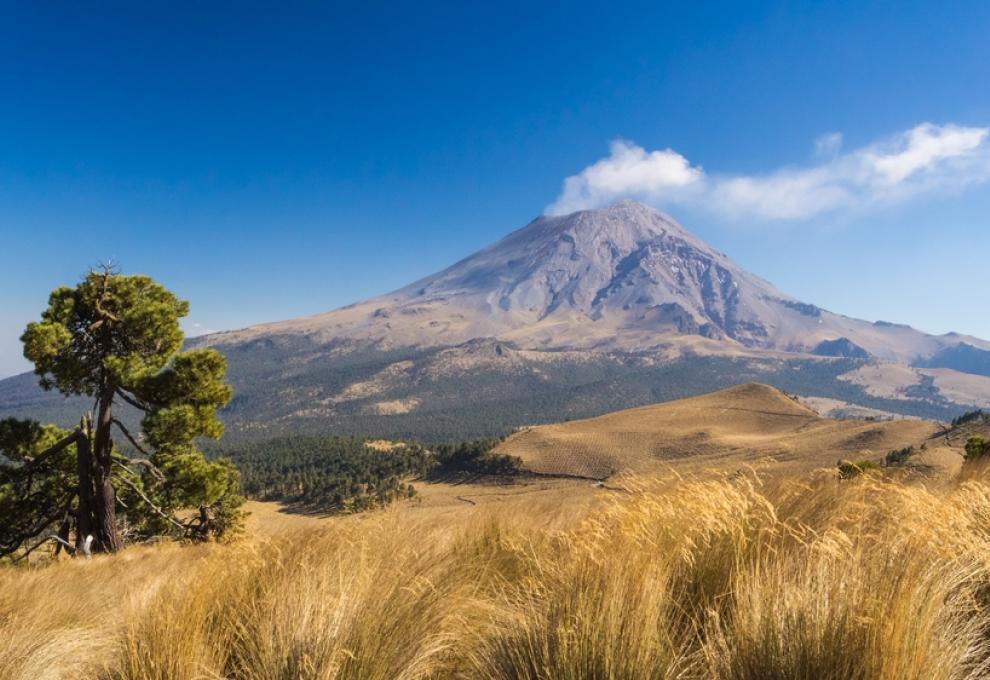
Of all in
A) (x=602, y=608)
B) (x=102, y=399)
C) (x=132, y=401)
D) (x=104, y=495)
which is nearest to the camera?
(x=602, y=608)

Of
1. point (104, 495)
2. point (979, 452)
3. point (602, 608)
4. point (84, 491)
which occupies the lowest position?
point (104, 495)

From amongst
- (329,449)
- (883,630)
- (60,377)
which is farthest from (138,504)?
(329,449)

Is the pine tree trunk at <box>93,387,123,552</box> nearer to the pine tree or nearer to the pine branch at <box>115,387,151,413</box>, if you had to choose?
the pine tree

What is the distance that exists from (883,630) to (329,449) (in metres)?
154

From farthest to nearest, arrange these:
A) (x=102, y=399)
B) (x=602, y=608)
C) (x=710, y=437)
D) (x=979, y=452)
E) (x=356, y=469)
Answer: (x=356, y=469)
(x=710, y=437)
(x=102, y=399)
(x=979, y=452)
(x=602, y=608)

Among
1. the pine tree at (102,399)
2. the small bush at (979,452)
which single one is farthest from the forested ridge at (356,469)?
the small bush at (979,452)

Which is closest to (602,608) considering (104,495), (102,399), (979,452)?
(979,452)

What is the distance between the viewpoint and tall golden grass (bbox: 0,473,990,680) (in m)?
2.22

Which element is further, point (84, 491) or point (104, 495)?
point (104, 495)

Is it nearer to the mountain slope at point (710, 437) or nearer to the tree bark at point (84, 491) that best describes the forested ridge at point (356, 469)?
the mountain slope at point (710, 437)

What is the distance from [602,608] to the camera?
2398mm

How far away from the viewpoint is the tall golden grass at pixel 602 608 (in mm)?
2221

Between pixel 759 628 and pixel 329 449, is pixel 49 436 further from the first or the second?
pixel 329 449

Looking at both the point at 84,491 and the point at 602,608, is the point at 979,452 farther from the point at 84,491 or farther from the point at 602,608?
the point at 84,491
